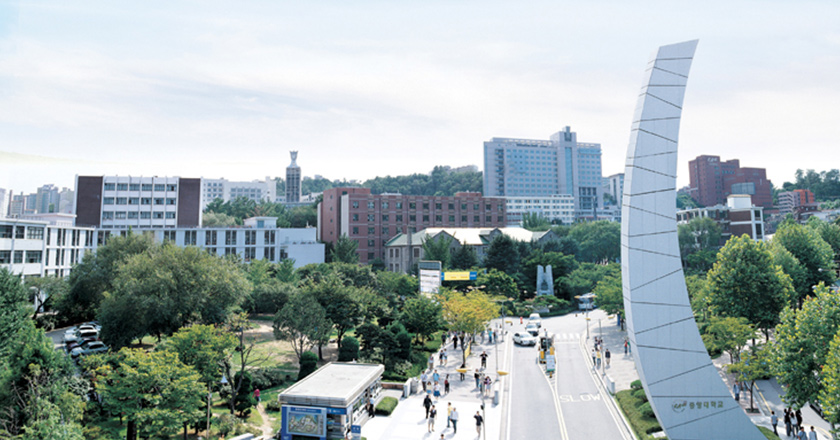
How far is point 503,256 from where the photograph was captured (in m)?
73.6

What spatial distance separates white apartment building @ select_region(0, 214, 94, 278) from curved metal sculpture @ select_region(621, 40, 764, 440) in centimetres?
5174

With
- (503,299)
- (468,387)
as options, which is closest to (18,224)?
(468,387)

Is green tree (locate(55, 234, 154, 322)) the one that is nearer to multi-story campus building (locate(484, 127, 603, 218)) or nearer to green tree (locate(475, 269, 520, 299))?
green tree (locate(475, 269, 520, 299))

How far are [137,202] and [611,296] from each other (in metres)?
76.0

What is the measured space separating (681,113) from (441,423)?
19.9 m

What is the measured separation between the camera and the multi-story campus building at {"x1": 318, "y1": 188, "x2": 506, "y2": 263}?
94625 millimetres

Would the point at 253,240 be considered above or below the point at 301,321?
above

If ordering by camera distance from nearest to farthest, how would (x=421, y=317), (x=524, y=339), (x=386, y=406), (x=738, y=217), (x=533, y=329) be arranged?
(x=386, y=406), (x=421, y=317), (x=524, y=339), (x=533, y=329), (x=738, y=217)

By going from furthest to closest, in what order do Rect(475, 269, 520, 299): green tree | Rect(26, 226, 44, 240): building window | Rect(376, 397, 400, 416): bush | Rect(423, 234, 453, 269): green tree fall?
Rect(423, 234, 453, 269): green tree < Rect(475, 269, 520, 299): green tree < Rect(26, 226, 44, 240): building window < Rect(376, 397, 400, 416): bush

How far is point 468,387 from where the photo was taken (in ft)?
108

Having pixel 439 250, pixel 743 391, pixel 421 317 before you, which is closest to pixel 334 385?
pixel 421 317

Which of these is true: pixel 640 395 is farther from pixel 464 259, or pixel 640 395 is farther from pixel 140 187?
pixel 140 187

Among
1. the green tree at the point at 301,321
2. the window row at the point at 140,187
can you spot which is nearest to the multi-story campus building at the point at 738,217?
the green tree at the point at 301,321

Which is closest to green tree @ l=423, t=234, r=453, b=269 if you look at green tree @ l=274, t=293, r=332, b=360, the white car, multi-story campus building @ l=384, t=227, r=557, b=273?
multi-story campus building @ l=384, t=227, r=557, b=273
